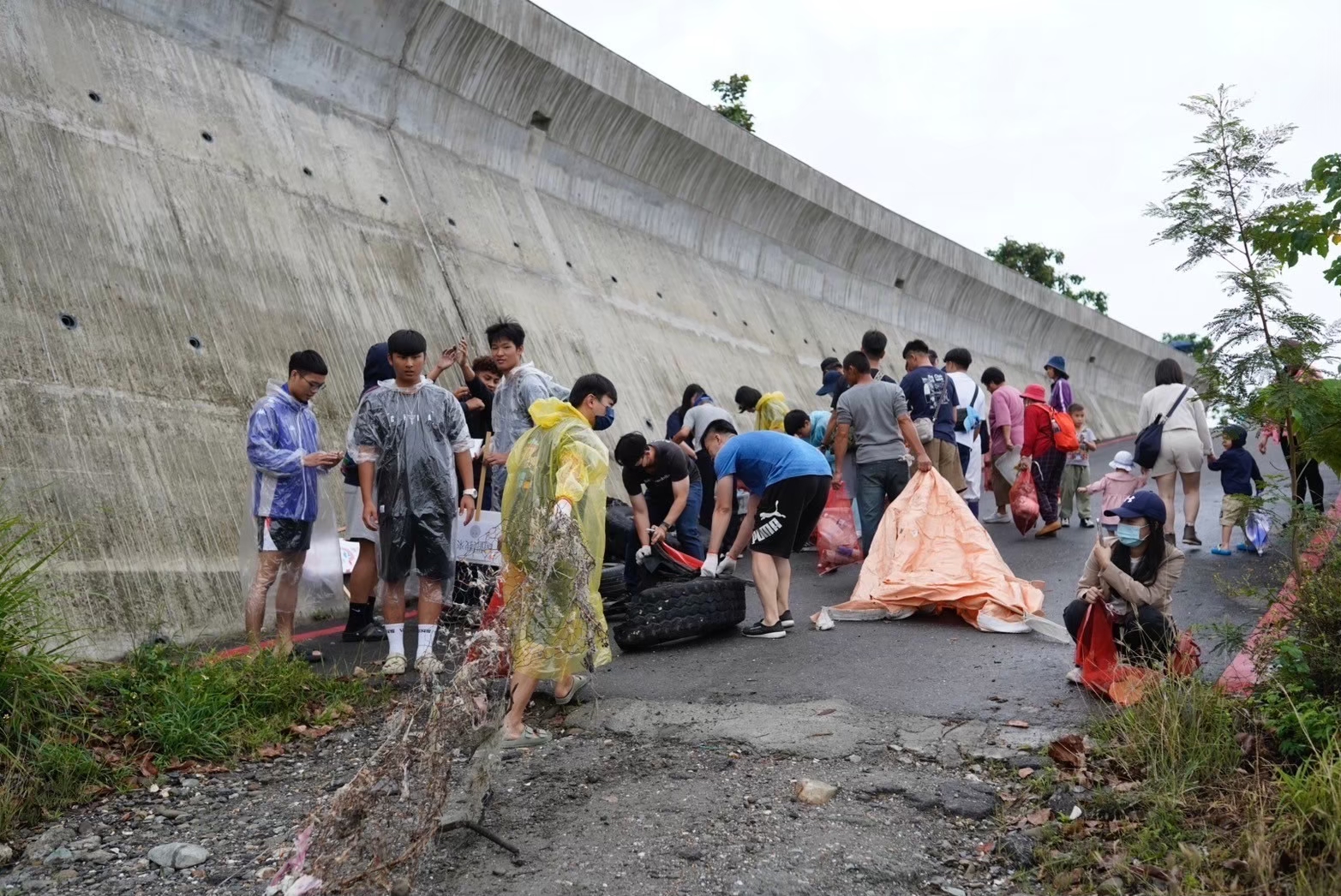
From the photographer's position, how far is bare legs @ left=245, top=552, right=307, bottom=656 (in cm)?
678

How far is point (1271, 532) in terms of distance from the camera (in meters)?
10.7

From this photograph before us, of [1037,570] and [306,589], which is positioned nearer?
[306,589]

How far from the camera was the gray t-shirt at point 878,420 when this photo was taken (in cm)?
942

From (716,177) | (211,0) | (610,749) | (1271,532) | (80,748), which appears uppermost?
(716,177)

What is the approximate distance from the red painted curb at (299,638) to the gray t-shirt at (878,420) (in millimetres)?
3656

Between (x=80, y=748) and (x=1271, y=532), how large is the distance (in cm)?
958

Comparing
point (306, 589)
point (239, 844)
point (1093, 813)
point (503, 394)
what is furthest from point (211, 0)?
point (1093, 813)

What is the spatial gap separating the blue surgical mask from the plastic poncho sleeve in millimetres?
4388

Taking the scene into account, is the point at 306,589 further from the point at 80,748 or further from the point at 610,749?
the point at 610,749

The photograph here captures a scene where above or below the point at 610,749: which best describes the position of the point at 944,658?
above

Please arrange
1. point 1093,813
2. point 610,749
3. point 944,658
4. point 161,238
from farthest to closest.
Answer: point 161,238, point 944,658, point 610,749, point 1093,813

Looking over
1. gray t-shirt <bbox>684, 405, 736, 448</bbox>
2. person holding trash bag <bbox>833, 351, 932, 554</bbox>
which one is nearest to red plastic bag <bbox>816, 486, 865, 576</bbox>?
person holding trash bag <bbox>833, 351, 932, 554</bbox>

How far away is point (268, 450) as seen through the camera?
22.2 ft

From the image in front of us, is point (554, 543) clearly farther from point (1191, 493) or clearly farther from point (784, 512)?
point (1191, 493)
